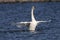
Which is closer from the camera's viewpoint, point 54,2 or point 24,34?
point 24,34

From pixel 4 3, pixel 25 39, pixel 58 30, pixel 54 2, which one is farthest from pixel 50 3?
pixel 25 39

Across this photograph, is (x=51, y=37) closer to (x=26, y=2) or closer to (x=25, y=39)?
(x=25, y=39)

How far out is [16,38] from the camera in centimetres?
1794

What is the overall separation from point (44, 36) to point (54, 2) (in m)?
31.4

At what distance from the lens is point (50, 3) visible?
1918 inches

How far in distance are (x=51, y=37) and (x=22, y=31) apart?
7.81 feet

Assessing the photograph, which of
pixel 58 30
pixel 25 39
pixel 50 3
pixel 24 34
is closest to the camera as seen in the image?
→ pixel 25 39

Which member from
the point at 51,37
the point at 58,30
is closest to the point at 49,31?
the point at 58,30

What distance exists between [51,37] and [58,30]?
248 cm

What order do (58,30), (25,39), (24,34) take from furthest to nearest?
(58,30)
(24,34)
(25,39)

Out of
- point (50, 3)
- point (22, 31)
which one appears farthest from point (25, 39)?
point (50, 3)

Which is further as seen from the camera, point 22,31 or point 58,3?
point 58,3

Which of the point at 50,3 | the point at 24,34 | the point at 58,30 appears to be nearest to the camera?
the point at 24,34

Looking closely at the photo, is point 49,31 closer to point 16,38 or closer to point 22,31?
point 22,31
